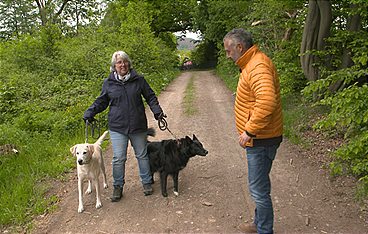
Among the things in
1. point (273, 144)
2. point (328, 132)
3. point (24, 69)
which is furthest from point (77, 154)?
point (24, 69)

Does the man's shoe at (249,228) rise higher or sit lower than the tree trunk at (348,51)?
lower

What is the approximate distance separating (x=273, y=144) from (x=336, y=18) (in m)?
6.84

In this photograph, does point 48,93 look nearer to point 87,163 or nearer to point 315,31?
point 87,163

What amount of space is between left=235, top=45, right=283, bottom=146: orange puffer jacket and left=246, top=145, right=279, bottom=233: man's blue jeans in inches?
4.3

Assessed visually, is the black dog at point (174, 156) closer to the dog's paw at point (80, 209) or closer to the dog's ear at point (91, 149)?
the dog's ear at point (91, 149)

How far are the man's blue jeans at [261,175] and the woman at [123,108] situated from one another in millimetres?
1918

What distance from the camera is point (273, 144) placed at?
A: 3133 millimetres

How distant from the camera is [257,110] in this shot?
284cm

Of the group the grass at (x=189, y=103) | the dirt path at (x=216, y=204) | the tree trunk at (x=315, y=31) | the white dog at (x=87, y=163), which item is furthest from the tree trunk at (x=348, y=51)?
the white dog at (x=87, y=163)

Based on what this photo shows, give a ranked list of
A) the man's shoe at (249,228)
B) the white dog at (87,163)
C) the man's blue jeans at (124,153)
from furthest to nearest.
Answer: the man's blue jeans at (124,153)
the white dog at (87,163)
the man's shoe at (249,228)

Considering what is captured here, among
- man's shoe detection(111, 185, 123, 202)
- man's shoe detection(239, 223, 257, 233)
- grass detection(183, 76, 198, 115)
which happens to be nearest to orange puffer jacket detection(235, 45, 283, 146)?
man's shoe detection(239, 223, 257, 233)

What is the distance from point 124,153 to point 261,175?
7.30 ft

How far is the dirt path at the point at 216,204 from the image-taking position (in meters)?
4.00

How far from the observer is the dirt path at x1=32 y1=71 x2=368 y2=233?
4004mm
